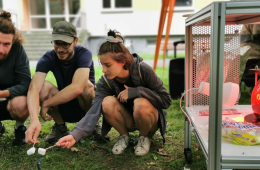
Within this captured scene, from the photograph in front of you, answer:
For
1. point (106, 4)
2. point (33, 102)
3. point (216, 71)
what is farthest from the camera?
point (106, 4)

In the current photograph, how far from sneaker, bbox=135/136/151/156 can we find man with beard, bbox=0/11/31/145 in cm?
95

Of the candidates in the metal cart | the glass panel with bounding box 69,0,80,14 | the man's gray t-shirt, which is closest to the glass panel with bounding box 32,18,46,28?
the glass panel with bounding box 69,0,80,14

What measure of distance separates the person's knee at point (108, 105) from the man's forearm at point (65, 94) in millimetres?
277

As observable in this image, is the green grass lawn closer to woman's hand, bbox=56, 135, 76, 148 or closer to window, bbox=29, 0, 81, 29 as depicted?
woman's hand, bbox=56, 135, 76, 148

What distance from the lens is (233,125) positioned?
1349mm

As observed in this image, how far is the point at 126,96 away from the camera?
5.73 feet

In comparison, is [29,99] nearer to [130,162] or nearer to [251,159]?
[130,162]

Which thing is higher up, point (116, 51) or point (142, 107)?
point (116, 51)

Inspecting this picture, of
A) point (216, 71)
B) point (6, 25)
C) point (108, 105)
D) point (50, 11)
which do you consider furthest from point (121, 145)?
point (50, 11)

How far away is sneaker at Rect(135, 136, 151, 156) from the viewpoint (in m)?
1.85

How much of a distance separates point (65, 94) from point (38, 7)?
13652 millimetres

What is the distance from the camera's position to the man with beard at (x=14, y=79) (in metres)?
Answer: 1.97

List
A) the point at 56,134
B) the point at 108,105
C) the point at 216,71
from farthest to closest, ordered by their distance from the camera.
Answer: the point at 56,134
the point at 108,105
the point at 216,71

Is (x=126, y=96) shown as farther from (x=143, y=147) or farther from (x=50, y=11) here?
(x=50, y=11)
